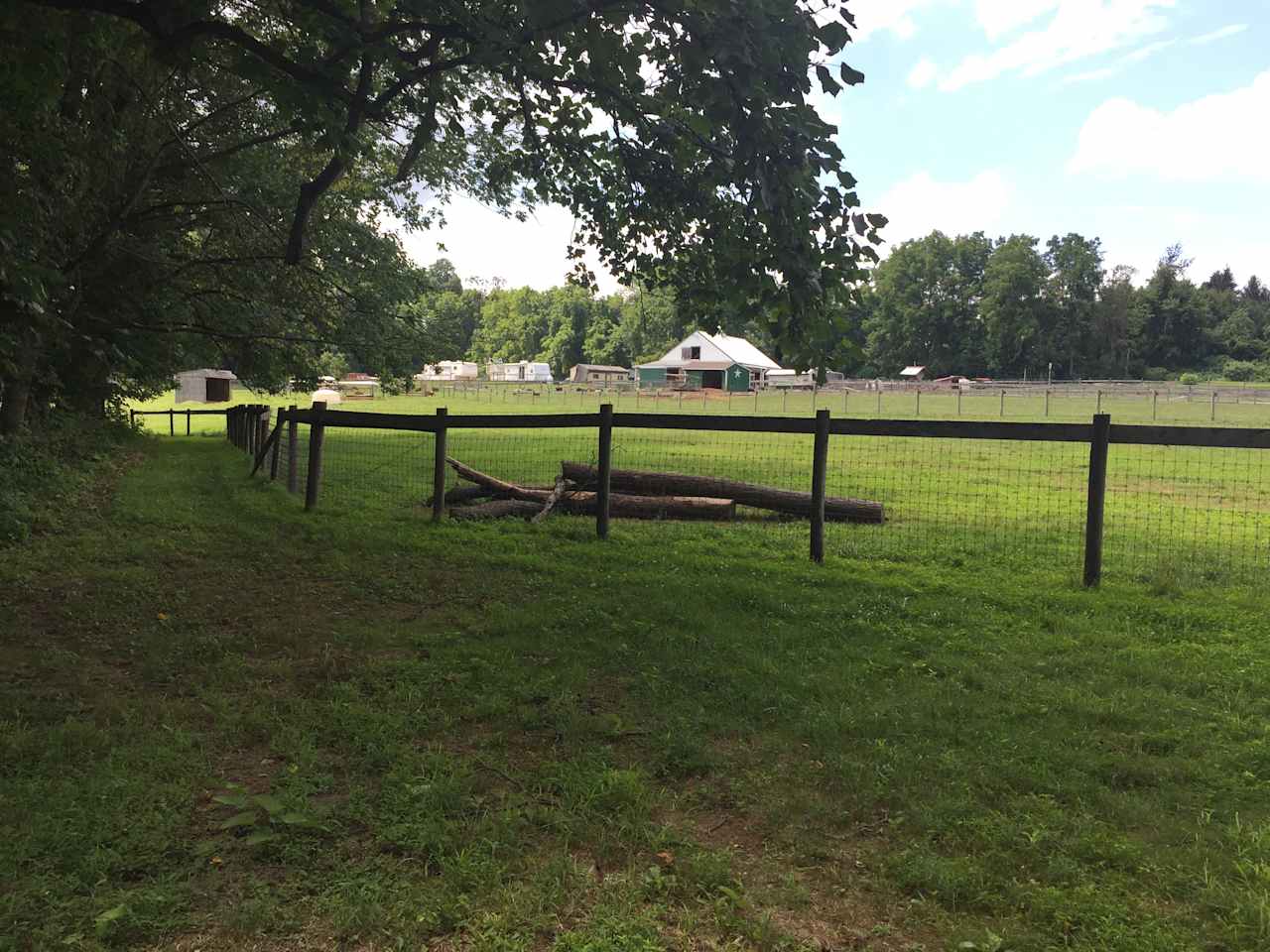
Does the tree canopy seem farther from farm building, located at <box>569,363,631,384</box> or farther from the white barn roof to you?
farm building, located at <box>569,363,631,384</box>

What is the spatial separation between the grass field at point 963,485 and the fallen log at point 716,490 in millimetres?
451

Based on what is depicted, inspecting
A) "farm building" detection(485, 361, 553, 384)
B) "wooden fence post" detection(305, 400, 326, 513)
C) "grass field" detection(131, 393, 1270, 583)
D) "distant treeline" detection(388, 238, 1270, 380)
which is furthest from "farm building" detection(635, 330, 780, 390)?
"wooden fence post" detection(305, 400, 326, 513)

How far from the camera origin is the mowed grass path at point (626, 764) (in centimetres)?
278

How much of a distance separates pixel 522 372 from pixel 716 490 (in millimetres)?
96644

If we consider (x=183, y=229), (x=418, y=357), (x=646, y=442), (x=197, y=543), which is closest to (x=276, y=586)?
(x=197, y=543)

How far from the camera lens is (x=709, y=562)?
795cm

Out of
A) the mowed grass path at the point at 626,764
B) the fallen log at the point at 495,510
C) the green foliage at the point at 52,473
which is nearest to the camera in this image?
the mowed grass path at the point at 626,764

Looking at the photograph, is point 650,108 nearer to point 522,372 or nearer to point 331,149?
point 331,149

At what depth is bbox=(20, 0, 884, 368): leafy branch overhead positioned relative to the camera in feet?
16.9

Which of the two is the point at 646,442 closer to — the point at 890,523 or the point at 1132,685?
the point at 890,523

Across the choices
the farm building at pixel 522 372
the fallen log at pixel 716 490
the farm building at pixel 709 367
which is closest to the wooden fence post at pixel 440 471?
the fallen log at pixel 716 490

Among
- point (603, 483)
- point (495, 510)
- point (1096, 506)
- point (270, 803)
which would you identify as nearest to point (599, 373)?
point (495, 510)

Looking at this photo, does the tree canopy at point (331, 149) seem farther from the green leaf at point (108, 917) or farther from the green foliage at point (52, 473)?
the green leaf at point (108, 917)

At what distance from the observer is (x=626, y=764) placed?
388cm
